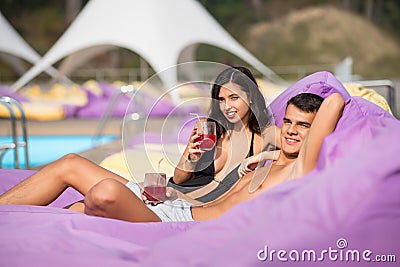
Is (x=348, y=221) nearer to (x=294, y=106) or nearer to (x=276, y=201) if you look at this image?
(x=276, y=201)

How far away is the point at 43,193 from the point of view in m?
2.53

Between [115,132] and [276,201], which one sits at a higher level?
[276,201]

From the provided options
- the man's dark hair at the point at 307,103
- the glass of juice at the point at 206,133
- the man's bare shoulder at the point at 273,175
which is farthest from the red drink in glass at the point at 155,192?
the man's dark hair at the point at 307,103

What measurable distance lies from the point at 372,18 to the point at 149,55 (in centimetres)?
1510

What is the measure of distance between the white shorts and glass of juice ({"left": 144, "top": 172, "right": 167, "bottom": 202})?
0.10 feet

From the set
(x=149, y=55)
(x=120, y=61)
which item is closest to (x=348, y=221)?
(x=149, y=55)

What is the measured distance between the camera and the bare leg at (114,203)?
83.5 inches

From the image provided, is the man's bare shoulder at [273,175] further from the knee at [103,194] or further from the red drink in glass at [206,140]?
the knee at [103,194]

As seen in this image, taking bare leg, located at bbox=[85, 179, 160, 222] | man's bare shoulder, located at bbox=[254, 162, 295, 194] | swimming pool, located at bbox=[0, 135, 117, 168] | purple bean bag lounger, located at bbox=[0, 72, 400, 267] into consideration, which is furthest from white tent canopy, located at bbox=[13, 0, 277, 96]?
purple bean bag lounger, located at bbox=[0, 72, 400, 267]

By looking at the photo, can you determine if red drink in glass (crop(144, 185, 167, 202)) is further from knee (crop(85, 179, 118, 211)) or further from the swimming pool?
the swimming pool

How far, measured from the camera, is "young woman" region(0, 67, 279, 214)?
8.05 ft

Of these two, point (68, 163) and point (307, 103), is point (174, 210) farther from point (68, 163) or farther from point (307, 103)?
point (307, 103)

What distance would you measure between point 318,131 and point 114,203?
723 millimetres

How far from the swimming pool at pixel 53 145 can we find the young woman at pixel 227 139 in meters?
4.91
